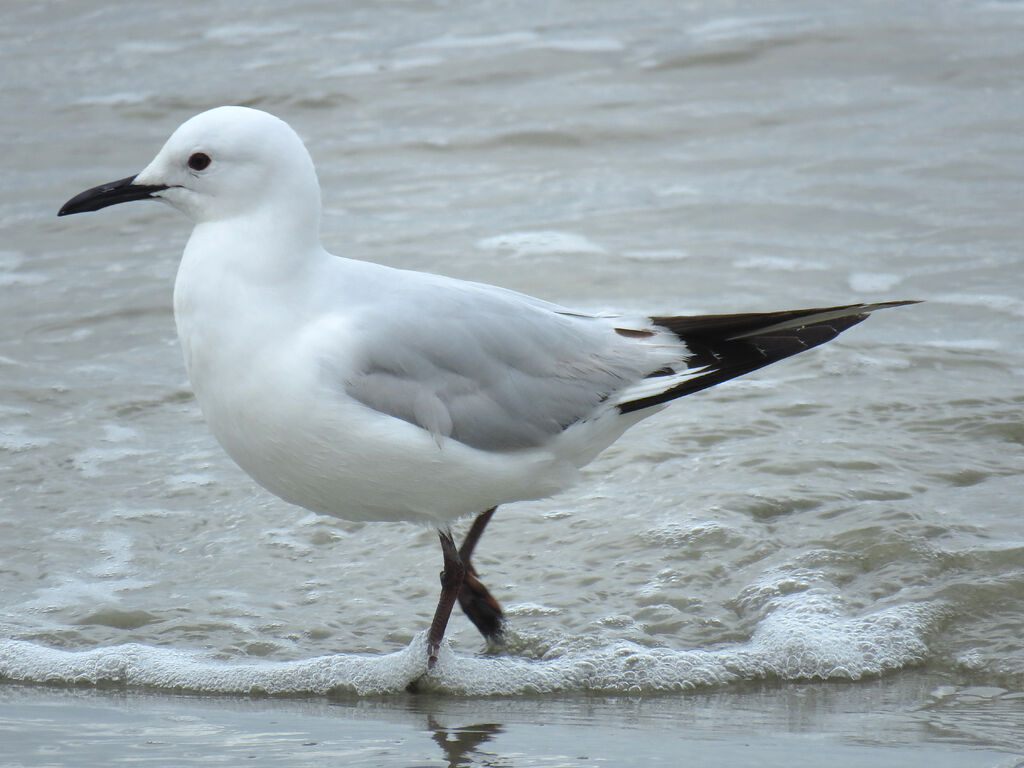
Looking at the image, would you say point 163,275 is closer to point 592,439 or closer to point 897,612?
point 592,439

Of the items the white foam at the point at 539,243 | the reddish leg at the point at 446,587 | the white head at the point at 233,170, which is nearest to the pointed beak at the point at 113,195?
the white head at the point at 233,170

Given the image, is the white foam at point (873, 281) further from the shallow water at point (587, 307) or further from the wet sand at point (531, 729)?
the wet sand at point (531, 729)

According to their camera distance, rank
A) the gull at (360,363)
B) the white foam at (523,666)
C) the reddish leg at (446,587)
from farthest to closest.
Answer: the reddish leg at (446,587) < the white foam at (523,666) < the gull at (360,363)

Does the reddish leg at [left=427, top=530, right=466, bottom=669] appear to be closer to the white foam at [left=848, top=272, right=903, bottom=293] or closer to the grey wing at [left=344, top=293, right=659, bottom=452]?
the grey wing at [left=344, top=293, right=659, bottom=452]

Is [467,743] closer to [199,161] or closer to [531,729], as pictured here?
[531,729]

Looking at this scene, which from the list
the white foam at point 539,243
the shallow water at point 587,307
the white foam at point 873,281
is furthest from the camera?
the white foam at point 539,243

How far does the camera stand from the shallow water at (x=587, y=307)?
161 inches

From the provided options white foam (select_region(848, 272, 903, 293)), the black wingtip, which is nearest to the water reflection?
the black wingtip

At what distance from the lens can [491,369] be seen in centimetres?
382

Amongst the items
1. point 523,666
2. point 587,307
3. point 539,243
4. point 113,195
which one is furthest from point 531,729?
point 539,243

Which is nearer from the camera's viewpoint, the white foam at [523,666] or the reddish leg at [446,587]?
the white foam at [523,666]

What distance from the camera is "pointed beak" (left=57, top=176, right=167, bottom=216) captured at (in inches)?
146

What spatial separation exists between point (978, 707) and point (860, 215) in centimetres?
455

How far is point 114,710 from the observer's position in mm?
3568
